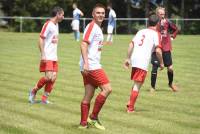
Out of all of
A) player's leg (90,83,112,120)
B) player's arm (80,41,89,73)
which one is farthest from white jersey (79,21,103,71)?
player's leg (90,83,112,120)

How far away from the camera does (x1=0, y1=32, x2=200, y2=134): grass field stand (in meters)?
Answer: 10.5

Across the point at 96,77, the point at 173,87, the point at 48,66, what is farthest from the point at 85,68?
the point at 173,87

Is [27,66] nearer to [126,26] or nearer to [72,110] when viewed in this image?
[72,110]

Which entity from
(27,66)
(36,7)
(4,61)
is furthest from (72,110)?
(36,7)

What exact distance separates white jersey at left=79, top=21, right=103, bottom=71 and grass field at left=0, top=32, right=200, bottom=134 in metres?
1.14

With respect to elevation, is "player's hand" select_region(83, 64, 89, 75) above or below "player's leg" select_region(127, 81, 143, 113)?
above

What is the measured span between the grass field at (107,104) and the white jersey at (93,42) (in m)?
1.14

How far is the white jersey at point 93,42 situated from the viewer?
10180 millimetres

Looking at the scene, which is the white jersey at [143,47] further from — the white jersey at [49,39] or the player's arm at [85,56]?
the player's arm at [85,56]

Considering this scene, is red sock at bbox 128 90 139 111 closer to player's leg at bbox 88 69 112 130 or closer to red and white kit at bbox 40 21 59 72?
player's leg at bbox 88 69 112 130

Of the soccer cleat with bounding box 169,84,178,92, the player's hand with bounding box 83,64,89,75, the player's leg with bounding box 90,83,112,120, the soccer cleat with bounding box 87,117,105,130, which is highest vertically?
the player's hand with bounding box 83,64,89,75

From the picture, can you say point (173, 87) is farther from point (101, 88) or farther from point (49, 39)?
point (101, 88)

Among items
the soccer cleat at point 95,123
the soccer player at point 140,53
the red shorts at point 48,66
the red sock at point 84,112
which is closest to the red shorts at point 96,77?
the red sock at point 84,112

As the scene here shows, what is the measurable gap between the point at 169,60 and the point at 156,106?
357 cm
